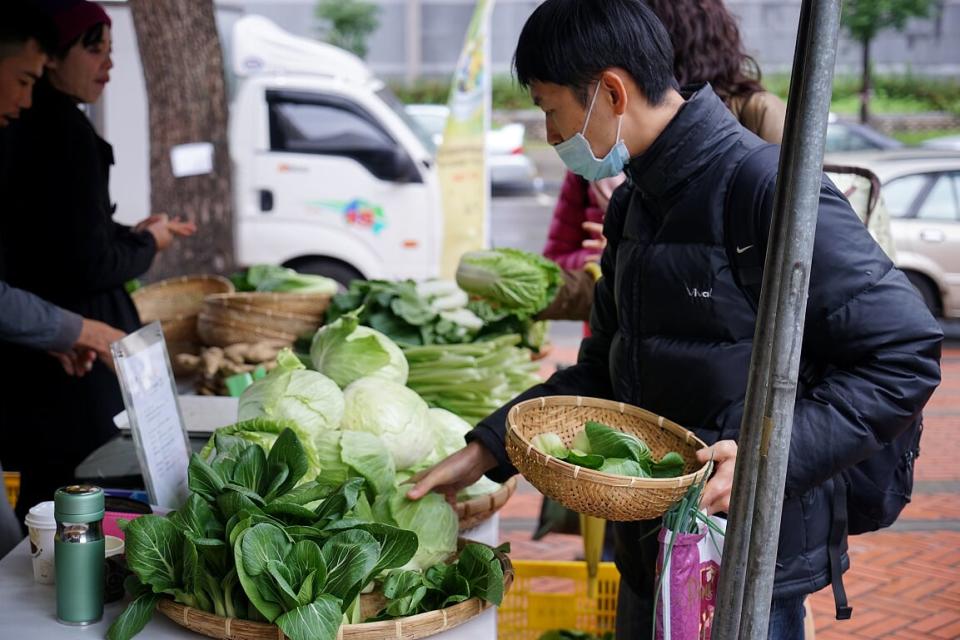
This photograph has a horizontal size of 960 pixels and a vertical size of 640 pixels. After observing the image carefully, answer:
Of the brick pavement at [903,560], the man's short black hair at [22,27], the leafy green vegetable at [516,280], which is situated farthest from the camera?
the brick pavement at [903,560]

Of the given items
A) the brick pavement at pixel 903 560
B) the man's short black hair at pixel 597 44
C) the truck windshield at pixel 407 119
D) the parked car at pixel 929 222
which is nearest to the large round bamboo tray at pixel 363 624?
the man's short black hair at pixel 597 44

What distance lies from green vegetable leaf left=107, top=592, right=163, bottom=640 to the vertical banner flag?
21.8 feet

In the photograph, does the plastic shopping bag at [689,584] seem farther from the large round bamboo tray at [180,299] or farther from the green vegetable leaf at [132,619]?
the large round bamboo tray at [180,299]

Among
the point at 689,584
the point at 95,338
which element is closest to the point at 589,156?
the point at 689,584

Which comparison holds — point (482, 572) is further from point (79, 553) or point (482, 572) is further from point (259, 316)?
point (259, 316)

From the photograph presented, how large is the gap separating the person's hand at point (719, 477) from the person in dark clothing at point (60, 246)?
2.41 m

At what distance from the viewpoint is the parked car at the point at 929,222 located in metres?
9.74

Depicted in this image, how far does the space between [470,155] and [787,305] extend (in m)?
7.30

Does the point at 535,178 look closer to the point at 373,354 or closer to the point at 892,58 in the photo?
the point at 892,58

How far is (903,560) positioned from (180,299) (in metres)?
3.69

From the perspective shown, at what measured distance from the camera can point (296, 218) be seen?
8922mm

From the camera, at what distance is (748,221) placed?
5.93 feet

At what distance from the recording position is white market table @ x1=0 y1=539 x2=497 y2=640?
6.09 feet

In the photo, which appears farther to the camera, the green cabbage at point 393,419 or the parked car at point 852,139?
the parked car at point 852,139
